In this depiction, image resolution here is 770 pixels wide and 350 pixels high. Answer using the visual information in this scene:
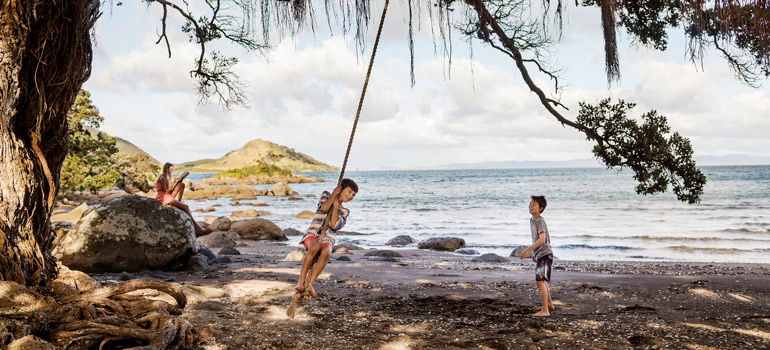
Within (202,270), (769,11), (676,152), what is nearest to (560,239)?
(676,152)

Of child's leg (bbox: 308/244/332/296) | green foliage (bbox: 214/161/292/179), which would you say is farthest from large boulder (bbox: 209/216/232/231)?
green foliage (bbox: 214/161/292/179)

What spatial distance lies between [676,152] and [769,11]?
4.22 meters

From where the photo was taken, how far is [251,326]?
17.5 feet

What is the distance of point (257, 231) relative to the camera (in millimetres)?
17953

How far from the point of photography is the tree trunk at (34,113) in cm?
457

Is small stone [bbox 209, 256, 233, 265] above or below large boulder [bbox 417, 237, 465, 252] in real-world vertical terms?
above

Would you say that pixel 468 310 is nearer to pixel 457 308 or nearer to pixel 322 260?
pixel 457 308

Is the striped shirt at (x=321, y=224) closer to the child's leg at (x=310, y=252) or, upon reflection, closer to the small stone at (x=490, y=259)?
the child's leg at (x=310, y=252)

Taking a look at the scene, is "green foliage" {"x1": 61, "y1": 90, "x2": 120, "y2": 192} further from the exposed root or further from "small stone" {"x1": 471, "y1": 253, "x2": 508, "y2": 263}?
the exposed root

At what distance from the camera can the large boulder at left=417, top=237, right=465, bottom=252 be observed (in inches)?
618

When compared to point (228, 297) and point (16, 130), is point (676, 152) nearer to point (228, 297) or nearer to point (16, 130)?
point (228, 297)

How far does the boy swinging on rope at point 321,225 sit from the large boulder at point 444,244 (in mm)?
10177

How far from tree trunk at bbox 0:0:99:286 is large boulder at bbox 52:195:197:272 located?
3.13 meters

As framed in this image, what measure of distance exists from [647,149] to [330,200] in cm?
454
